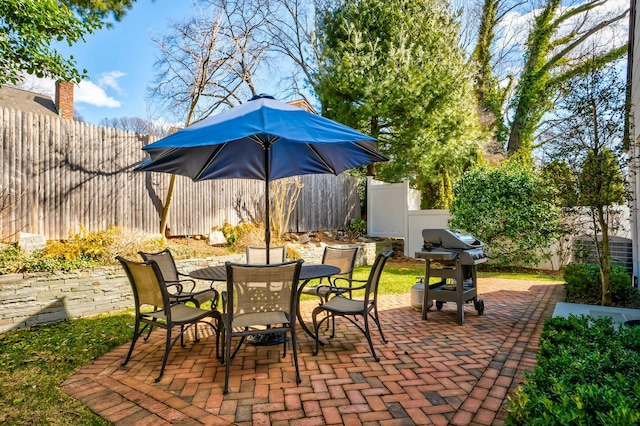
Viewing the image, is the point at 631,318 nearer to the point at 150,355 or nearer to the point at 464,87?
the point at 150,355

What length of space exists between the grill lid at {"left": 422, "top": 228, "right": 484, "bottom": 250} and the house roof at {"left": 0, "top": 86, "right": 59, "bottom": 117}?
43.9 ft

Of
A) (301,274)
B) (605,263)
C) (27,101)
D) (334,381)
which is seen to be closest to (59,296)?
(301,274)

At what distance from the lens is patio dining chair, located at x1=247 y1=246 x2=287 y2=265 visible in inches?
195

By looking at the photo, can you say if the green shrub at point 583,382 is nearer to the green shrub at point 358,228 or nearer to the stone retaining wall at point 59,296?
the stone retaining wall at point 59,296

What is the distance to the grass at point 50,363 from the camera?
2.40 metres

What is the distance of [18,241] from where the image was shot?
5.13 metres

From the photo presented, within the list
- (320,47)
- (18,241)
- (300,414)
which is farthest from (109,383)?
(320,47)

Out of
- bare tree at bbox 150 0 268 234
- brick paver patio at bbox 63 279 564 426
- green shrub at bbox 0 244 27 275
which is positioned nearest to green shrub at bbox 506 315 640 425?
brick paver patio at bbox 63 279 564 426

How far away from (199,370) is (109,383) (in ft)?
2.10

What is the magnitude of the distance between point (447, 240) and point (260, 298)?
2592 millimetres

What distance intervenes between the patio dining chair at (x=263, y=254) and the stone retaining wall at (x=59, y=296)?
5.92ft

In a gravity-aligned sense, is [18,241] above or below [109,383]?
above

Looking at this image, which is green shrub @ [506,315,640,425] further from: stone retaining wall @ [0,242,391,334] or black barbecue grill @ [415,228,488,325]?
stone retaining wall @ [0,242,391,334]

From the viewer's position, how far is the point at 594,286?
200 inches
